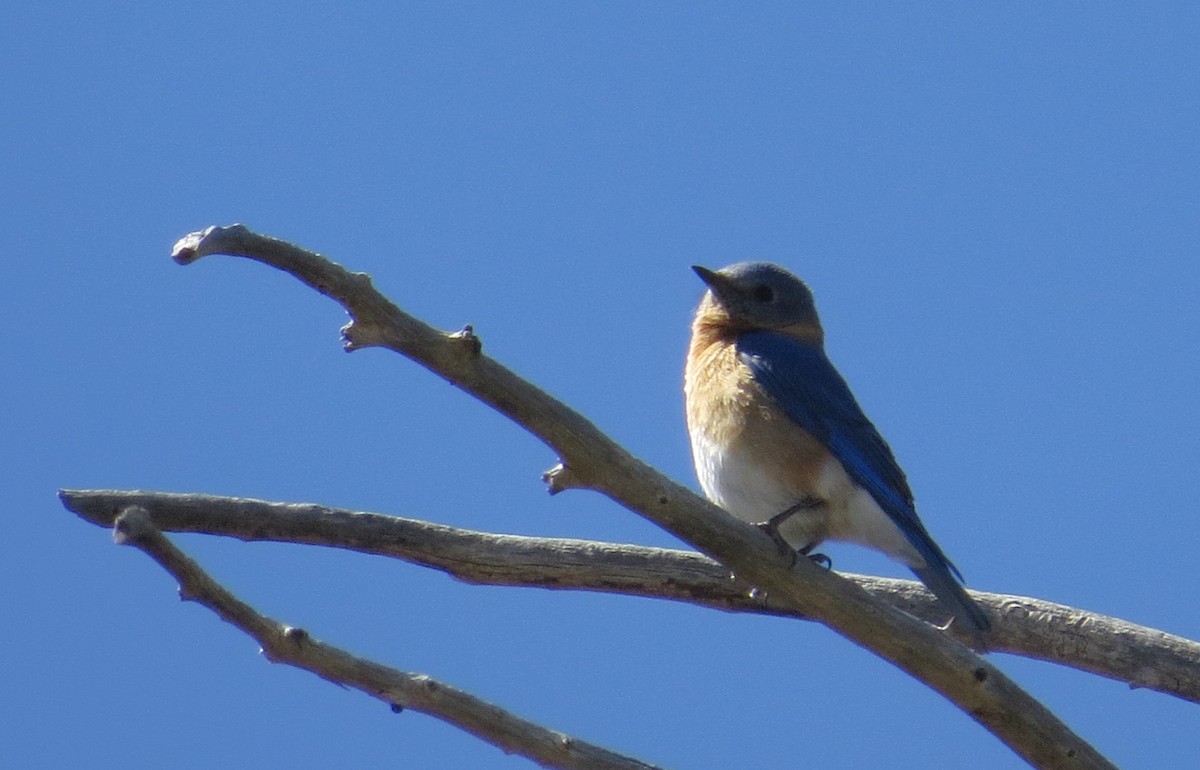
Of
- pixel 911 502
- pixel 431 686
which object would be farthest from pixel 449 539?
pixel 911 502

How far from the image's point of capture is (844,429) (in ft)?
20.7

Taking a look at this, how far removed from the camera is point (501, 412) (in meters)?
4.09

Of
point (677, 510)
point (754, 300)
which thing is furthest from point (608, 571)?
point (754, 300)

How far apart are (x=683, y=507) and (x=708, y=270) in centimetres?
312

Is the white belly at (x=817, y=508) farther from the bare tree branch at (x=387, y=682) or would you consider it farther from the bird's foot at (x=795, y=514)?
the bare tree branch at (x=387, y=682)

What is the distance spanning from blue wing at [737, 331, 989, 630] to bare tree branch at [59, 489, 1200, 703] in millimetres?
432

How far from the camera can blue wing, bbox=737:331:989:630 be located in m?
5.76

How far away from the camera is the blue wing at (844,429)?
576cm

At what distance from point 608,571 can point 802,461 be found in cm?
100

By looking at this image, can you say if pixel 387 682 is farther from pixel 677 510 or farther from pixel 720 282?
pixel 720 282

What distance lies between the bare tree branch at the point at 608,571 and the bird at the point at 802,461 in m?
0.30

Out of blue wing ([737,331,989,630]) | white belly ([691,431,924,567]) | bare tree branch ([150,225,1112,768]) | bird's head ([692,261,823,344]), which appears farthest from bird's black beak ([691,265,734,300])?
bare tree branch ([150,225,1112,768])

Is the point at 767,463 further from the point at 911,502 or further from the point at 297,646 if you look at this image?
the point at 297,646

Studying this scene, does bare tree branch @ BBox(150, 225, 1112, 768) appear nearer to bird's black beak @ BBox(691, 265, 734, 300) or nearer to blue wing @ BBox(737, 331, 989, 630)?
blue wing @ BBox(737, 331, 989, 630)
